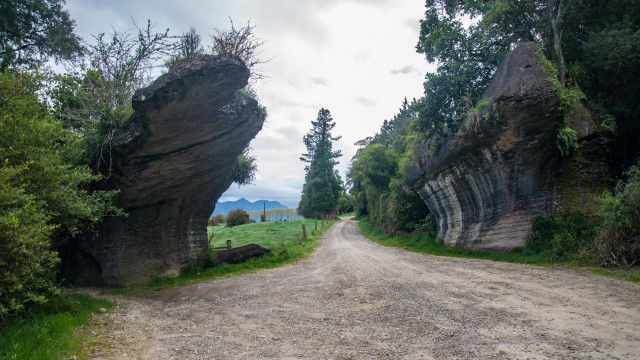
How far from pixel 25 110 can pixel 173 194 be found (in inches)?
239

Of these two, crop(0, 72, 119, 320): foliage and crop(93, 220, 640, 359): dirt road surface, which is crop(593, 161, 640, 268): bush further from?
crop(0, 72, 119, 320): foliage

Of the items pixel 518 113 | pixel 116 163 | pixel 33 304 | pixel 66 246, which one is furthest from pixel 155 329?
pixel 518 113

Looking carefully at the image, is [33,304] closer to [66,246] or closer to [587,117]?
[66,246]

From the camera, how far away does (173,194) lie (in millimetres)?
13047

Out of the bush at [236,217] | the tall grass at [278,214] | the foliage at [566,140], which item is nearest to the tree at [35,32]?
the foliage at [566,140]

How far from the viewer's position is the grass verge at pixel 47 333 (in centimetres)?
514

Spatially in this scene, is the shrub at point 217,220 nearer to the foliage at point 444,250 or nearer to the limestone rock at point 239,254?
the foliage at point 444,250

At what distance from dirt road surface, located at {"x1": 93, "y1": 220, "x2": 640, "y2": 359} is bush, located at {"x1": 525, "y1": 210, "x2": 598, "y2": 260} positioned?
1.97 meters

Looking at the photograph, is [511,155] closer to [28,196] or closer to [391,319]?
[391,319]

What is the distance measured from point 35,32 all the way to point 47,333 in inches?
458

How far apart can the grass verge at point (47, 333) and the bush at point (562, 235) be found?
14.2 meters

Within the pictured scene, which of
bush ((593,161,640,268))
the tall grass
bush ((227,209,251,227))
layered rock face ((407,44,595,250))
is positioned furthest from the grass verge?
the tall grass

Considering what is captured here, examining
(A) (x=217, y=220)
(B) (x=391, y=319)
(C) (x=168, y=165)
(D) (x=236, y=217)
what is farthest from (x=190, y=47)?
(A) (x=217, y=220)

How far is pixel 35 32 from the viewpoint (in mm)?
12750
